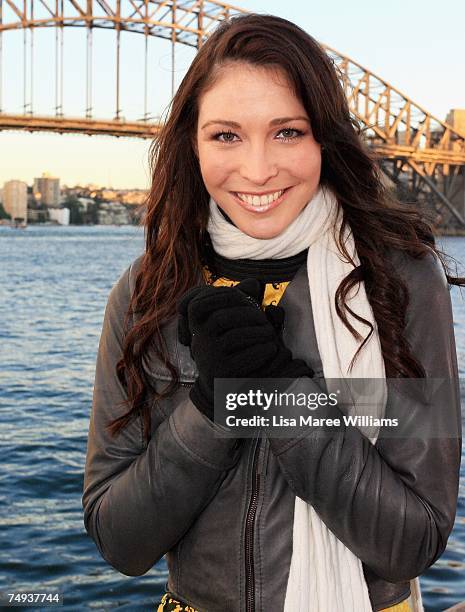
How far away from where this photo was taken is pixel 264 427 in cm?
164

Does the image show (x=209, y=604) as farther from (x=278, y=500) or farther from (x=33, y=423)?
(x=33, y=423)

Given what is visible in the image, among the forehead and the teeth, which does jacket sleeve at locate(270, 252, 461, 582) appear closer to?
the teeth

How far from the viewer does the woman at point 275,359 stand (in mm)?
1630

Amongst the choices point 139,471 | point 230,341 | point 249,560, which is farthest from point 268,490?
point 230,341

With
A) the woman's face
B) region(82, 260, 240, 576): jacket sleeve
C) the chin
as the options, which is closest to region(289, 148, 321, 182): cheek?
the woman's face

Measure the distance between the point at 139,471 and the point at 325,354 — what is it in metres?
0.44

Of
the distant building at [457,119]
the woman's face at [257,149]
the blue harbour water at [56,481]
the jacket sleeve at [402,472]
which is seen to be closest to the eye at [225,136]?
the woman's face at [257,149]

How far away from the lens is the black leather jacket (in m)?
1.63

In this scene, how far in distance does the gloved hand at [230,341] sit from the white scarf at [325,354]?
16 centimetres

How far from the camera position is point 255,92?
1737 mm

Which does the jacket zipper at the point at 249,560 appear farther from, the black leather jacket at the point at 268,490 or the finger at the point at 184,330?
the finger at the point at 184,330

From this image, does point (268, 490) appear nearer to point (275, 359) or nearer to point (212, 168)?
point (275, 359)

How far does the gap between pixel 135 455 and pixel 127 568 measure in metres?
0.24

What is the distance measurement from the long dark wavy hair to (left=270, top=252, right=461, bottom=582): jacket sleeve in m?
0.04
